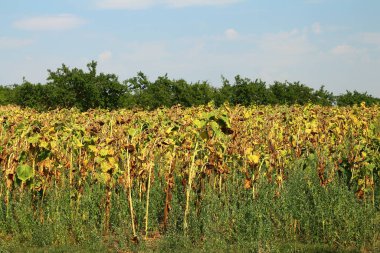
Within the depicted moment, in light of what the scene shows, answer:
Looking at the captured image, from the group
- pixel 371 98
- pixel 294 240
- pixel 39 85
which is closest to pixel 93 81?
pixel 39 85

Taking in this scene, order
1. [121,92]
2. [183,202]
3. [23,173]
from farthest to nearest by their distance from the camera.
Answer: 1. [121,92]
2. [183,202]
3. [23,173]

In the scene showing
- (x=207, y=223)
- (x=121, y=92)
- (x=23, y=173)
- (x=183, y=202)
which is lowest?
(x=207, y=223)

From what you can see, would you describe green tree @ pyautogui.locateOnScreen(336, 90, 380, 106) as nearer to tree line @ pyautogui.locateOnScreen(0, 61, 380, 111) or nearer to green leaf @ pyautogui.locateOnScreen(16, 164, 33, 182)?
tree line @ pyautogui.locateOnScreen(0, 61, 380, 111)

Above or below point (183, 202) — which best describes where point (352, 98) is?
above

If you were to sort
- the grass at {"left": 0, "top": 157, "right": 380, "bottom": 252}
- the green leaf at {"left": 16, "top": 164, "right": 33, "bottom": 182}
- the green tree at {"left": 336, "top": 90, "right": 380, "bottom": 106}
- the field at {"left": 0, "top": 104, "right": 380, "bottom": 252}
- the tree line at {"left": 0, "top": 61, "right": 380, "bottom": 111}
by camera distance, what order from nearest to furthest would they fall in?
the grass at {"left": 0, "top": 157, "right": 380, "bottom": 252}
the field at {"left": 0, "top": 104, "right": 380, "bottom": 252}
the green leaf at {"left": 16, "top": 164, "right": 33, "bottom": 182}
the tree line at {"left": 0, "top": 61, "right": 380, "bottom": 111}
the green tree at {"left": 336, "top": 90, "right": 380, "bottom": 106}

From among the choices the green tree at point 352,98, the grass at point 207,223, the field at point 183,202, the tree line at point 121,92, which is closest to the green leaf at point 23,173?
the field at point 183,202

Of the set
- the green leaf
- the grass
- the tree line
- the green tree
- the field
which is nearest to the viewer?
the grass

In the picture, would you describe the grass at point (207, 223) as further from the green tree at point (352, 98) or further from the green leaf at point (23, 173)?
the green tree at point (352, 98)

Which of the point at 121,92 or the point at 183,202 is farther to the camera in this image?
the point at 121,92

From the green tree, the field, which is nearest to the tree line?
the green tree

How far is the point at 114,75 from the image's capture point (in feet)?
94.1

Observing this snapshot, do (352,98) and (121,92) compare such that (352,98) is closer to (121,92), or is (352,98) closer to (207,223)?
(121,92)

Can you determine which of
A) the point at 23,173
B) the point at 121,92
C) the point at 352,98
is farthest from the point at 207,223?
the point at 352,98

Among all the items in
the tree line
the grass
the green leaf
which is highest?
the tree line
